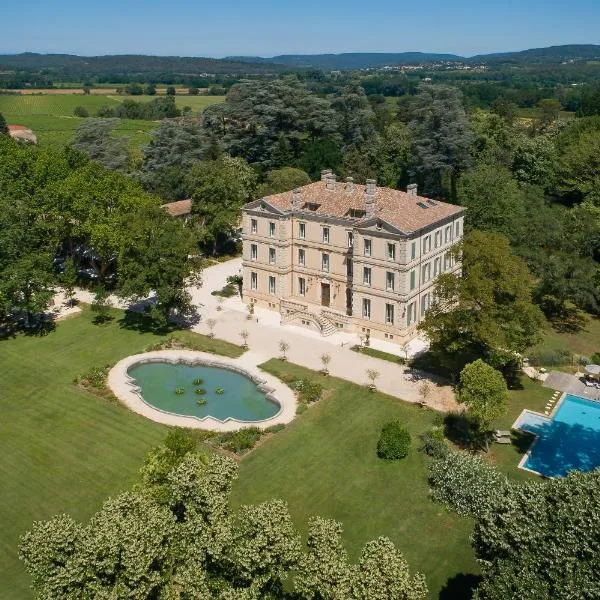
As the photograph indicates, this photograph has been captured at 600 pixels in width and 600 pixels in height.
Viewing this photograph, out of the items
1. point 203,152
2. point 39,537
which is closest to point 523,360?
point 39,537

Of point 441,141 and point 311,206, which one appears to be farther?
point 441,141

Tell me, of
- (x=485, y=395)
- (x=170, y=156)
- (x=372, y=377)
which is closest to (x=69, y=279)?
(x=372, y=377)

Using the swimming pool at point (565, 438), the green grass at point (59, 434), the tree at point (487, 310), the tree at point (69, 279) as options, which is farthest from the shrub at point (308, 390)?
the tree at point (69, 279)

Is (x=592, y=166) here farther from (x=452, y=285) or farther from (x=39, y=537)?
(x=39, y=537)

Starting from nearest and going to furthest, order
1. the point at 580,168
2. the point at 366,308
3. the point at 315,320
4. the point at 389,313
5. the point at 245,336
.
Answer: the point at 245,336 < the point at 389,313 < the point at 366,308 < the point at 315,320 < the point at 580,168

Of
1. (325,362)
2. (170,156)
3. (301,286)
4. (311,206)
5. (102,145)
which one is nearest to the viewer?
(325,362)

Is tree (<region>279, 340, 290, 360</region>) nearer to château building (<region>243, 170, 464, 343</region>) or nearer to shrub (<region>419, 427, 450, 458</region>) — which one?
château building (<region>243, 170, 464, 343</region>)

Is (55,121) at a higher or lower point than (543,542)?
higher

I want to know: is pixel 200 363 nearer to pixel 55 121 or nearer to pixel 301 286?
pixel 301 286
